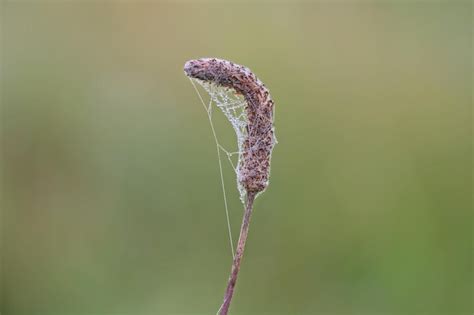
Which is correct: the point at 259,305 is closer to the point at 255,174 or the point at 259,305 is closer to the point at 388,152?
the point at 388,152

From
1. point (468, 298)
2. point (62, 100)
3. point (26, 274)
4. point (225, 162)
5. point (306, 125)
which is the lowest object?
point (468, 298)

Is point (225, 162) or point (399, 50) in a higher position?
point (399, 50)

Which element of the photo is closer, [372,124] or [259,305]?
[259,305]

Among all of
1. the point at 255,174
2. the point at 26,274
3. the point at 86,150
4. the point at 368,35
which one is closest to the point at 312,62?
the point at 368,35

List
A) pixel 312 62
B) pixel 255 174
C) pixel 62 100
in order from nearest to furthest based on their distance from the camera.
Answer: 1. pixel 255 174
2. pixel 62 100
3. pixel 312 62

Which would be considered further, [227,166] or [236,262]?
[227,166]

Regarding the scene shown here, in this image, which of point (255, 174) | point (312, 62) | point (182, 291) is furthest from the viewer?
point (312, 62)

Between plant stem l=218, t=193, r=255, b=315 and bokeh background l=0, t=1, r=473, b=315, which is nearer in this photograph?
plant stem l=218, t=193, r=255, b=315

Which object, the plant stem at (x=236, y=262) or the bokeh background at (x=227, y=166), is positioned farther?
the bokeh background at (x=227, y=166)
